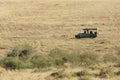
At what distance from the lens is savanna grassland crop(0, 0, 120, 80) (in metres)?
19.8

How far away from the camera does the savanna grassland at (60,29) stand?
1978 centimetres

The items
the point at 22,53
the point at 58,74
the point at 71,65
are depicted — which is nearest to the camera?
the point at 58,74

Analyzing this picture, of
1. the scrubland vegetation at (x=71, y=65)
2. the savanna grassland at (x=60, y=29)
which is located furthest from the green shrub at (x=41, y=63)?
the savanna grassland at (x=60, y=29)

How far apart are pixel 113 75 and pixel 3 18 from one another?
32490 mm

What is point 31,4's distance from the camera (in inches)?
2500

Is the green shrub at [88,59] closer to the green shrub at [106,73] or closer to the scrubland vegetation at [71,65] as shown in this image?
the scrubland vegetation at [71,65]

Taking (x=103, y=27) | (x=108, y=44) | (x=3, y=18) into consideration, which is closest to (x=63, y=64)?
(x=108, y=44)

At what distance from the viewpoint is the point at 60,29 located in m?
42.3

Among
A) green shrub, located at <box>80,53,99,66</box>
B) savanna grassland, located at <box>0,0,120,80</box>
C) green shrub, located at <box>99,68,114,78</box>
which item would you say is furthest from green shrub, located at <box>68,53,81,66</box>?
green shrub, located at <box>99,68,114,78</box>

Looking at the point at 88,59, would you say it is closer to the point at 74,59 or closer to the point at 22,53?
the point at 74,59

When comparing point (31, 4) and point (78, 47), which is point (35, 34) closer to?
point (78, 47)

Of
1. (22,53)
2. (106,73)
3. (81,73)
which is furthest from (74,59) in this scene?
(22,53)

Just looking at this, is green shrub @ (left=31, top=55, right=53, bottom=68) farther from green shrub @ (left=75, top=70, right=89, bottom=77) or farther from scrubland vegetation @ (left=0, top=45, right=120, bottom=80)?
green shrub @ (left=75, top=70, right=89, bottom=77)

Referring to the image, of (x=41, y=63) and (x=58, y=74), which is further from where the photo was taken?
(x=41, y=63)
